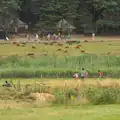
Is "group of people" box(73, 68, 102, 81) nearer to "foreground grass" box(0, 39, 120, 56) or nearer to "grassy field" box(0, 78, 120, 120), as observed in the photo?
"grassy field" box(0, 78, 120, 120)

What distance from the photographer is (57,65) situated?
38250mm

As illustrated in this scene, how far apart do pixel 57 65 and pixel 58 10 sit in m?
30.0

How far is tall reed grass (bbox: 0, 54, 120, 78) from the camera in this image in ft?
115

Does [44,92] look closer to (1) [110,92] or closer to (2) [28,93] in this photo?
(2) [28,93]

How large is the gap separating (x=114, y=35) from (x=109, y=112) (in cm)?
5242

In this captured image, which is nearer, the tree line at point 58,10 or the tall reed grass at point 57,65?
the tall reed grass at point 57,65

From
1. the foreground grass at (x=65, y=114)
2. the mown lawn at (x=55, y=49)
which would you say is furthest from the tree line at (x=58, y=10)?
the foreground grass at (x=65, y=114)

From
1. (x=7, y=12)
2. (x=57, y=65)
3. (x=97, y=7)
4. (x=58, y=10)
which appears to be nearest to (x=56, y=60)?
(x=57, y=65)

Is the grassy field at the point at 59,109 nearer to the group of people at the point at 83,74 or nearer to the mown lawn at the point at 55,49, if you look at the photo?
the group of people at the point at 83,74

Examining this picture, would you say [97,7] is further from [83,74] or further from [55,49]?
[83,74]

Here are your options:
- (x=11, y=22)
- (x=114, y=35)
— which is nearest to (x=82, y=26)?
(x=114, y=35)

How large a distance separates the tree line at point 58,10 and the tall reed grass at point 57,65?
2261 cm

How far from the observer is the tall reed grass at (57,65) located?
35178mm

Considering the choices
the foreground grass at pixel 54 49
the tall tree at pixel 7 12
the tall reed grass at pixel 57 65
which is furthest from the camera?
the tall tree at pixel 7 12
